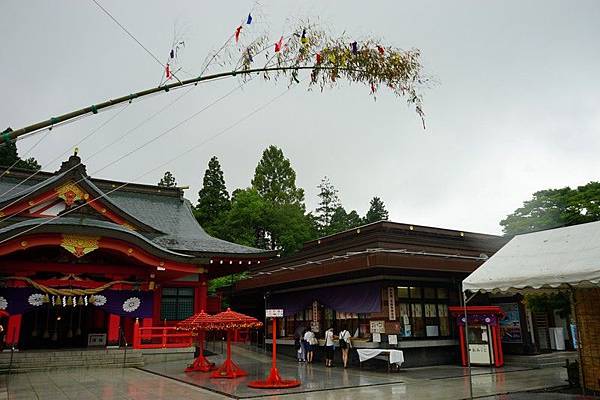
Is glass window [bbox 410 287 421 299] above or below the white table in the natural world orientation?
above

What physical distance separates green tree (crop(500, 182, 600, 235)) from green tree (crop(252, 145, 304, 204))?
26909 millimetres

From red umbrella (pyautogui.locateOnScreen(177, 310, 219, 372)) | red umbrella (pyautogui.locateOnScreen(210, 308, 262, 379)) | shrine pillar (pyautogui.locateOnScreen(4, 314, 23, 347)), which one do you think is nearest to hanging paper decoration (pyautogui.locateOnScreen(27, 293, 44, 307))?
shrine pillar (pyautogui.locateOnScreen(4, 314, 23, 347))

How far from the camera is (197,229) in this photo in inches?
996

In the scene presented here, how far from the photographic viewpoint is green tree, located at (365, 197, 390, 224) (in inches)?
2344

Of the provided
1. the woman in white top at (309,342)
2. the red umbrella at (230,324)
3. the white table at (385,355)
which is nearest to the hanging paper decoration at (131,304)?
the red umbrella at (230,324)

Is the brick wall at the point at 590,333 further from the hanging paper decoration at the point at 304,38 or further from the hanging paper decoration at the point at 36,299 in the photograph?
the hanging paper decoration at the point at 36,299

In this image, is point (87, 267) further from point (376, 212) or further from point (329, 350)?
point (376, 212)

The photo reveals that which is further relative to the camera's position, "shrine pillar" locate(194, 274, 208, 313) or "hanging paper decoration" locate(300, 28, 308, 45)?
"shrine pillar" locate(194, 274, 208, 313)

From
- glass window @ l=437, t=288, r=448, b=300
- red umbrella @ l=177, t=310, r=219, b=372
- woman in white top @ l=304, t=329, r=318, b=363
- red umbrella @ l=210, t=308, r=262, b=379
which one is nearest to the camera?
red umbrella @ l=210, t=308, r=262, b=379

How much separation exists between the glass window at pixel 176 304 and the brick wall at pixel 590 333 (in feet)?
50.4

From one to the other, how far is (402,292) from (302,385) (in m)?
6.32

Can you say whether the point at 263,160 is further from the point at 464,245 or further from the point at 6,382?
the point at 6,382

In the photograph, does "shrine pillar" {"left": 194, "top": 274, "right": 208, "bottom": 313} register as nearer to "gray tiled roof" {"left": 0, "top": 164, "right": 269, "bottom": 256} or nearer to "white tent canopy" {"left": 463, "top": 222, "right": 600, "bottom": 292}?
"gray tiled roof" {"left": 0, "top": 164, "right": 269, "bottom": 256}

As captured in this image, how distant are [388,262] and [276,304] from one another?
30.9ft
